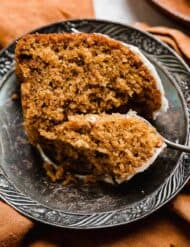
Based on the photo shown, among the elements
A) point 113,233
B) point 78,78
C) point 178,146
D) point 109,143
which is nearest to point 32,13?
point 78,78

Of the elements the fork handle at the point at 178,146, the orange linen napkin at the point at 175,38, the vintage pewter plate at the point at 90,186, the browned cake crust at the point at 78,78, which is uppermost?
the orange linen napkin at the point at 175,38

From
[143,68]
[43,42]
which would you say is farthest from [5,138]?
[143,68]

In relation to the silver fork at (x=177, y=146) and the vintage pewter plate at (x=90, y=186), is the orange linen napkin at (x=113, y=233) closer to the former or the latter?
the vintage pewter plate at (x=90, y=186)

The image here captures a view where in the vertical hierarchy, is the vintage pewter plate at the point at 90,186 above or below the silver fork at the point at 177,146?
below

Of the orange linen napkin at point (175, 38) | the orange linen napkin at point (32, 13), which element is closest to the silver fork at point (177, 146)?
the orange linen napkin at point (175, 38)

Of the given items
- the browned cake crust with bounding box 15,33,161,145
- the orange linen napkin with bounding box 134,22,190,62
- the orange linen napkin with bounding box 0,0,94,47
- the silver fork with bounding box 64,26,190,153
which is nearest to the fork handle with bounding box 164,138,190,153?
the silver fork with bounding box 64,26,190,153

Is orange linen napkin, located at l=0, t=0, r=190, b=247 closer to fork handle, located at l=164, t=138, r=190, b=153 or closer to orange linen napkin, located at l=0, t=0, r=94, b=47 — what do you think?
fork handle, located at l=164, t=138, r=190, b=153

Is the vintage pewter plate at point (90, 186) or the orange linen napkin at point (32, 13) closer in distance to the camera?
the vintage pewter plate at point (90, 186)
